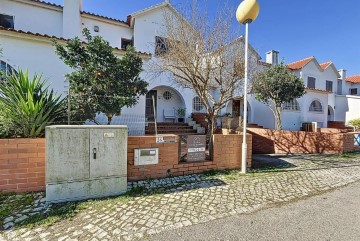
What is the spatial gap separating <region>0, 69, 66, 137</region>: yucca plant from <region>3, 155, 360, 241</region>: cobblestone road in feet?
7.38

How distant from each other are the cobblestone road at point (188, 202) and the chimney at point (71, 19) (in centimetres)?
1045

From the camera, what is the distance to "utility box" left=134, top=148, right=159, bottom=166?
15.9 ft

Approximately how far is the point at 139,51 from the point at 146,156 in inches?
295

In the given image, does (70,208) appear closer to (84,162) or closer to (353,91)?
(84,162)

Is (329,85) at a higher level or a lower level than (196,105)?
higher

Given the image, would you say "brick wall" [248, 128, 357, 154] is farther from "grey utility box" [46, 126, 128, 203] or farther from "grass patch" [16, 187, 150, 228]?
"grey utility box" [46, 126, 128, 203]

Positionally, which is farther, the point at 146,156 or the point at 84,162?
the point at 146,156

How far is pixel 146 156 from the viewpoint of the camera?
194 inches

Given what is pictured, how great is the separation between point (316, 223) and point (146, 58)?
8.90 m

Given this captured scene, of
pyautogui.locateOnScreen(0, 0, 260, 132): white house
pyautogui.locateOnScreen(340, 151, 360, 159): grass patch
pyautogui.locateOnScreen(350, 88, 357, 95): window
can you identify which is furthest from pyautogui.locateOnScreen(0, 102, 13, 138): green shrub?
pyautogui.locateOnScreen(350, 88, 357, 95): window

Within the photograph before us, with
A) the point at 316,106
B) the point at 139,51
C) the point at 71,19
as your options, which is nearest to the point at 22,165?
the point at 139,51

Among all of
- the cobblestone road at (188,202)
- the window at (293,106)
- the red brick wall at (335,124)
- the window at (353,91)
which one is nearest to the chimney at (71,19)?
the cobblestone road at (188,202)

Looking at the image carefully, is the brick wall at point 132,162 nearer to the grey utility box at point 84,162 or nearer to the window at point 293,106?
the grey utility box at point 84,162

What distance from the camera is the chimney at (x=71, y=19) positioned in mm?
11023
